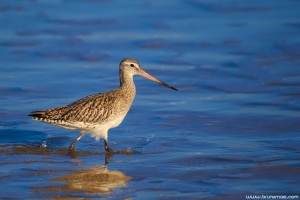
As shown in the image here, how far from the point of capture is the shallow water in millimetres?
Result: 9477

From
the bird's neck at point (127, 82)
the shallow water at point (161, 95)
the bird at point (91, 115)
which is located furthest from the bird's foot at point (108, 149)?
the bird's neck at point (127, 82)

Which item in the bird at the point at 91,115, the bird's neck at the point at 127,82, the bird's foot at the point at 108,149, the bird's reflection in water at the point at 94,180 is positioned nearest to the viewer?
the bird's reflection in water at the point at 94,180

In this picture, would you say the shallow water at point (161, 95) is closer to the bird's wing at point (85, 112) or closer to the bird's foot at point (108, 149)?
the bird's foot at point (108, 149)

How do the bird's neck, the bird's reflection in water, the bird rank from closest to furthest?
the bird's reflection in water < the bird < the bird's neck

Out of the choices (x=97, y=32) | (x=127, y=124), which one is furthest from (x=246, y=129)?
(x=97, y=32)

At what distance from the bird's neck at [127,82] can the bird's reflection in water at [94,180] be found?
1778 millimetres

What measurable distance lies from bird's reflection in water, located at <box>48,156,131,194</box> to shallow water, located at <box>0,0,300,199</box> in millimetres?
24

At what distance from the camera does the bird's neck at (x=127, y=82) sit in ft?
38.0

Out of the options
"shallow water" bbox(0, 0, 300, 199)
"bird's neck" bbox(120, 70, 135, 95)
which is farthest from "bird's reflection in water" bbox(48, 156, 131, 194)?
"bird's neck" bbox(120, 70, 135, 95)

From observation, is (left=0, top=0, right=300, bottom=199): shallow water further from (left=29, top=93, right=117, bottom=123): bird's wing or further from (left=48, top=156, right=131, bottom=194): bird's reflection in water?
(left=29, top=93, right=117, bottom=123): bird's wing

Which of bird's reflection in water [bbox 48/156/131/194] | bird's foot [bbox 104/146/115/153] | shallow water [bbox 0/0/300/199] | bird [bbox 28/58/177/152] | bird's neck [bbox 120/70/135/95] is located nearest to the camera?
bird's reflection in water [bbox 48/156/131/194]

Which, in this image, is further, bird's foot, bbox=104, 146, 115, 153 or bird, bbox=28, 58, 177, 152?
bird, bbox=28, 58, 177, 152

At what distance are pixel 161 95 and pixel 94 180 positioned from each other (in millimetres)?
4972

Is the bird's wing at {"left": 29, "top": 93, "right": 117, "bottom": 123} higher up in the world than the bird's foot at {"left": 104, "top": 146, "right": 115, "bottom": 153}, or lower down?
higher up
